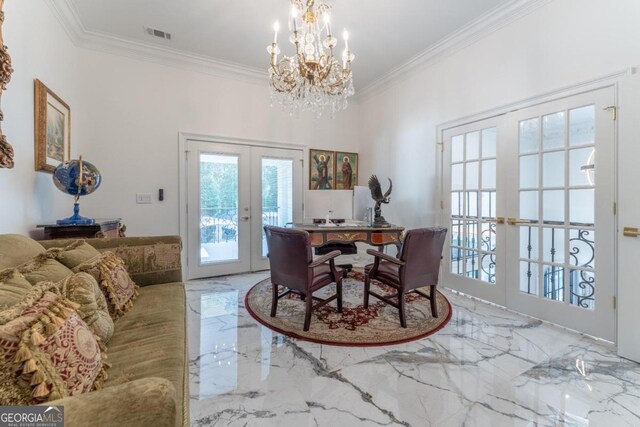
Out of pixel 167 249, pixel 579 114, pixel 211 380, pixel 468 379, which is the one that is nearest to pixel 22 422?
pixel 211 380

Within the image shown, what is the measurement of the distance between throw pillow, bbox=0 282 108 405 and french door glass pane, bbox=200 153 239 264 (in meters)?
3.06

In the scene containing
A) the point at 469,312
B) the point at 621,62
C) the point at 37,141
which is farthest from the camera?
the point at 469,312

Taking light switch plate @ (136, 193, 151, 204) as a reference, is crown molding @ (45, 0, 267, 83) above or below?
above

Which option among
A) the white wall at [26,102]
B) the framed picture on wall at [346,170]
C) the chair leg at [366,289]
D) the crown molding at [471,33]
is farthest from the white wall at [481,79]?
the white wall at [26,102]

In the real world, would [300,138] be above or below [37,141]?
above

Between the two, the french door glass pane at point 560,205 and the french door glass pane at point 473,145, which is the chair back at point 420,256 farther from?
the french door glass pane at point 473,145

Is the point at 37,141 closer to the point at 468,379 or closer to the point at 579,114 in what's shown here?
the point at 468,379

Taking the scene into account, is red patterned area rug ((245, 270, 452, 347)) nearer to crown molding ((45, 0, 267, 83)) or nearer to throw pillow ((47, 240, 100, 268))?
throw pillow ((47, 240, 100, 268))

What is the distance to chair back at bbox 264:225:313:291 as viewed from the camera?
235 cm

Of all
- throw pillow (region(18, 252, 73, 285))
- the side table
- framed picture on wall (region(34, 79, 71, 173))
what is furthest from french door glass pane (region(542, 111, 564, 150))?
framed picture on wall (region(34, 79, 71, 173))

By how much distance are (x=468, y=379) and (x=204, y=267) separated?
3.52 m

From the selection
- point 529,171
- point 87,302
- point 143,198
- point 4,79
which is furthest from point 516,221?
point 143,198

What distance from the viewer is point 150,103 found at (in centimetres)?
371

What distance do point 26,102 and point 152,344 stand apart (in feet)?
7.45
